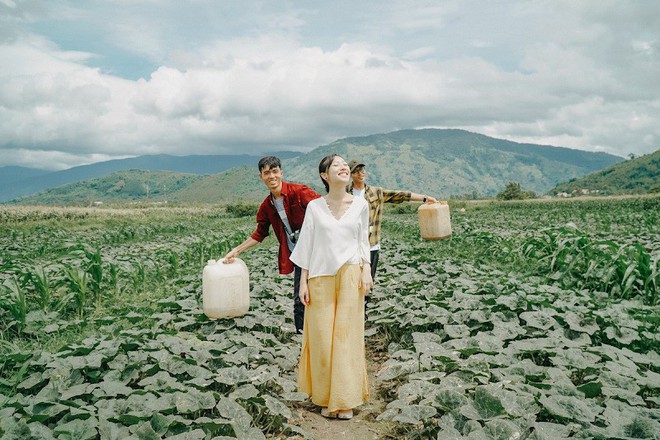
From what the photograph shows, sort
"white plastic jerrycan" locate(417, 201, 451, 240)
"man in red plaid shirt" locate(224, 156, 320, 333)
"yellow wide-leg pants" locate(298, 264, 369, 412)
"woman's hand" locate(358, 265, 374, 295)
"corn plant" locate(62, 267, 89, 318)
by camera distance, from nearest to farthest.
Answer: "yellow wide-leg pants" locate(298, 264, 369, 412)
"woman's hand" locate(358, 265, 374, 295)
"man in red plaid shirt" locate(224, 156, 320, 333)
"corn plant" locate(62, 267, 89, 318)
"white plastic jerrycan" locate(417, 201, 451, 240)

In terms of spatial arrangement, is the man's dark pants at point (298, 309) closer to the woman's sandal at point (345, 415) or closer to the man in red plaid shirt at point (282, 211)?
the man in red plaid shirt at point (282, 211)

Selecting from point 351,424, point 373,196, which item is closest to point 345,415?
point 351,424

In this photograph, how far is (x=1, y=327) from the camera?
5.14 meters

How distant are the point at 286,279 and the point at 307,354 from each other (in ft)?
14.5

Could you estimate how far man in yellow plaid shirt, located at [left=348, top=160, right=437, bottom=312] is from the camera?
5.52 m

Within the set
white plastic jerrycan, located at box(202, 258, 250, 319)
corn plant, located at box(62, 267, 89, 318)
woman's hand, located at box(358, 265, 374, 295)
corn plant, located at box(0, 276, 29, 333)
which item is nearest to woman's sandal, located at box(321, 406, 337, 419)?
woman's hand, located at box(358, 265, 374, 295)

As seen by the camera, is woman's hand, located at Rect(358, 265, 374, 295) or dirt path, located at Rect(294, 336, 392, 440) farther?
woman's hand, located at Rect(358, 265, 374, 295)

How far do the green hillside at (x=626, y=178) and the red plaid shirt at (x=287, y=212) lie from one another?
11093 cm

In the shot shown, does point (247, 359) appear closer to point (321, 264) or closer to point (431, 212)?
point (321, 264)

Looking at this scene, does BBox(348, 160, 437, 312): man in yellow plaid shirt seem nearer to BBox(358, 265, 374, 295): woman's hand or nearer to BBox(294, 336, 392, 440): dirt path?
BBox(358, 265, 374, 295): woman's hand

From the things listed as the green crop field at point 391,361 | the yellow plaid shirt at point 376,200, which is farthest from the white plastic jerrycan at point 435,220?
the yellow plaid shirt at point 376,200

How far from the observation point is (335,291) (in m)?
3.50

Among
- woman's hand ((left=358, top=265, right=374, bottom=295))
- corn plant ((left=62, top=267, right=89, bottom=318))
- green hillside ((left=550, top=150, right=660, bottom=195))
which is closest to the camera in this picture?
woman's hand ((left=358, top=265, right=374, bottom=295))

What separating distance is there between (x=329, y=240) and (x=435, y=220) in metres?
4.12
